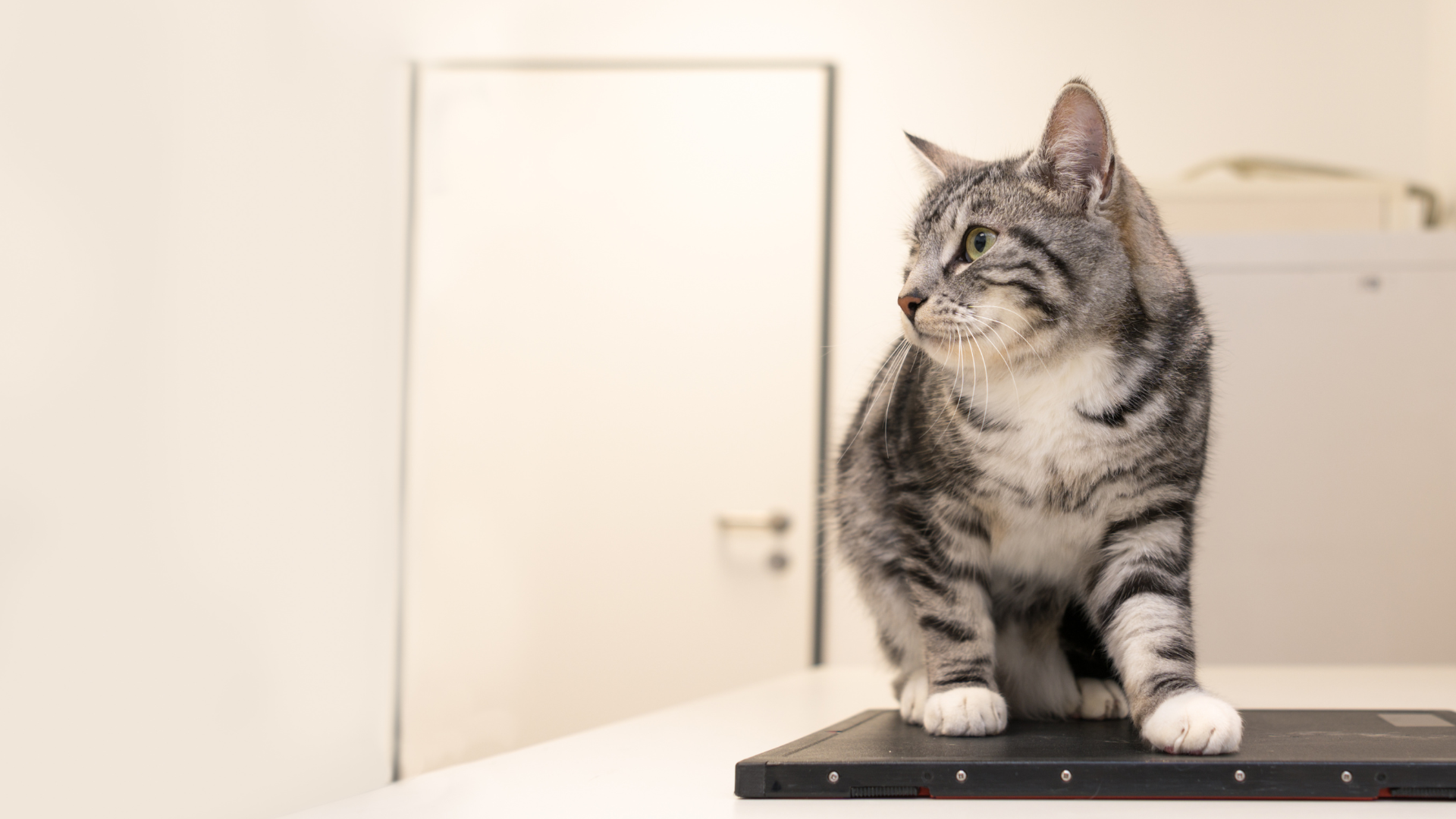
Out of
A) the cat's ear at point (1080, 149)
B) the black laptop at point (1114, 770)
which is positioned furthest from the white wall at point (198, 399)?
the cat's ear at point (1080, 149)

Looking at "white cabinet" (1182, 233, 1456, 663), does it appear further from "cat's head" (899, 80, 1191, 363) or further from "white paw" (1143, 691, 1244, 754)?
"white paw" (1143, 691, 1244, 754)

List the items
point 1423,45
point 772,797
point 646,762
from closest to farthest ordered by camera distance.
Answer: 1. point 772,797
2. point 646,762
3. point 1423,45

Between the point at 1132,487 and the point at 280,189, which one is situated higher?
the point at 280,189

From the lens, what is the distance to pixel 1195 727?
0.68 m

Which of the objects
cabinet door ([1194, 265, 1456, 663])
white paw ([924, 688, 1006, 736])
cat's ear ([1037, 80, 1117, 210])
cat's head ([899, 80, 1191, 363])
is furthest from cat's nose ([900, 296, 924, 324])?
cabinet door ([1194, 265, 1456, 663])

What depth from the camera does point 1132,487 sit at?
2.70ft

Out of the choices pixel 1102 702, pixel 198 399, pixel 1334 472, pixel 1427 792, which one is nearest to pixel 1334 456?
pixel 1334 472

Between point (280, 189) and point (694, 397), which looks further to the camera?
point (694, 397)

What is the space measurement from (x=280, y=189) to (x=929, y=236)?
0.55 m

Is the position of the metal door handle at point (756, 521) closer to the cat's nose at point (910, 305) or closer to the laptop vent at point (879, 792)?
the cat's nose at point (910, 305)

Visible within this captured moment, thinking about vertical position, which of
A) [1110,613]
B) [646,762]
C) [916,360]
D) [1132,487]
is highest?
[916,360]

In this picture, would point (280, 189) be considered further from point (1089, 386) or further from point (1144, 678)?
Answer: point (1144, 678)

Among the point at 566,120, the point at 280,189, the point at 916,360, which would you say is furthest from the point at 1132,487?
the point at 566,120

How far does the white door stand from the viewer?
2.37 metres
